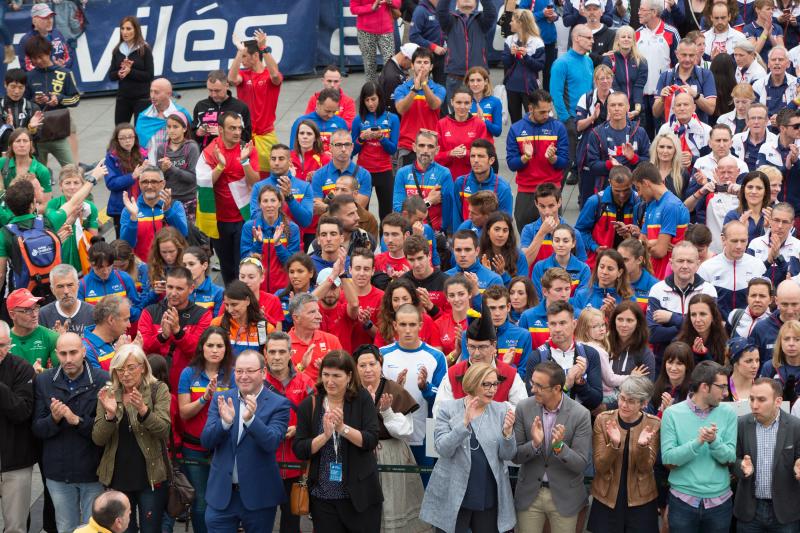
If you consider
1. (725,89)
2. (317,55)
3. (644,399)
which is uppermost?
(644,399)

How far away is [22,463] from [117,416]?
0.98 meters

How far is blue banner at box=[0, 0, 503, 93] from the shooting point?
2033cm

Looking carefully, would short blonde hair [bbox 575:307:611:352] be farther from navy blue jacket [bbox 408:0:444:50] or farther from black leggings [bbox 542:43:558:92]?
black leggings [bbox 542:43:558:92]

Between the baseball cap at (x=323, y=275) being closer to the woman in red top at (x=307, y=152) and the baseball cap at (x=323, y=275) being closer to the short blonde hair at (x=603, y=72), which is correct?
Answer: the woman in red top at (x=307, y=152)

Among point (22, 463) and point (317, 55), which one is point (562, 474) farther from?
point (317, 55)

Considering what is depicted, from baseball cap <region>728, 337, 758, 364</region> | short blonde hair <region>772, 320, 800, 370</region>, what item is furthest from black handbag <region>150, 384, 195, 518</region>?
short blonde hair <region>772, 320, 800, 370</region>

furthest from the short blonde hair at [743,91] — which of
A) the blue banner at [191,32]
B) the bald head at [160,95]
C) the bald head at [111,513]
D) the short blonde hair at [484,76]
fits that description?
the bald head at [111,513]

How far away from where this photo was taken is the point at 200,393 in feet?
33.7

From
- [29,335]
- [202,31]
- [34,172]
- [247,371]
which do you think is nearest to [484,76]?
[34,172]

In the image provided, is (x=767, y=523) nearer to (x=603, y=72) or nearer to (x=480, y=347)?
(x=480, y=347)

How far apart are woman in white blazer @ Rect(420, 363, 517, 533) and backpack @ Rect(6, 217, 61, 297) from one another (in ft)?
15.5

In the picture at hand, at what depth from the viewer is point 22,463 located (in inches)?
403

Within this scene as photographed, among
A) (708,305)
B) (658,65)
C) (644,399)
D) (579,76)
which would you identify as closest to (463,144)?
(579,76)

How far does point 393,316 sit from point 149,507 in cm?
252
